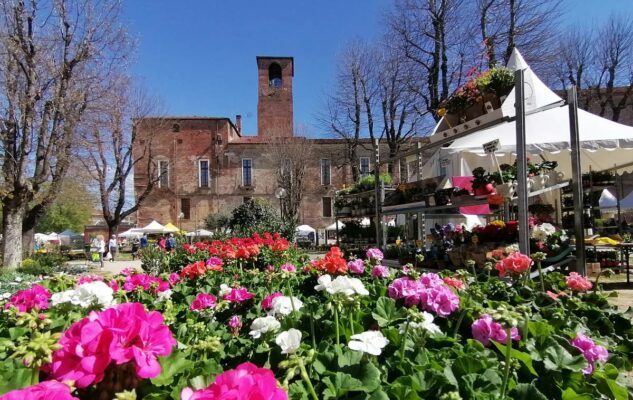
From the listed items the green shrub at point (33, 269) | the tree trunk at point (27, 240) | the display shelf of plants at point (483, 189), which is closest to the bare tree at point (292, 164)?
the tree trunk at point (27, 240)

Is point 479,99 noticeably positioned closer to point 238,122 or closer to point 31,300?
point 31,300

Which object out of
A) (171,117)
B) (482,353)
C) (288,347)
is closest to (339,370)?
(288,347)

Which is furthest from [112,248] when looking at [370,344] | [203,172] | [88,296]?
[370,344]

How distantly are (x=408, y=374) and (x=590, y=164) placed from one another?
24.2ft

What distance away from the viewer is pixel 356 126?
26297 mm

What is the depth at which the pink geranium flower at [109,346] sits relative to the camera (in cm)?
79

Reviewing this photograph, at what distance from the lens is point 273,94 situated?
42438 millimetres

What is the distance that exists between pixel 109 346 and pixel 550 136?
5.73m

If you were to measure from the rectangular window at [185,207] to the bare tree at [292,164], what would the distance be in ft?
34.2

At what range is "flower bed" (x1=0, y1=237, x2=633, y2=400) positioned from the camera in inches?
32.1

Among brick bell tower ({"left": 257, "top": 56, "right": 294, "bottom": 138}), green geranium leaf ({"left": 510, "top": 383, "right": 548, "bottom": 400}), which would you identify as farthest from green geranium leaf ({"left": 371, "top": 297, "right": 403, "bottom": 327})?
brick bell tower ({"left": 257, "top": 56, "right": 294, "bottom": 138})

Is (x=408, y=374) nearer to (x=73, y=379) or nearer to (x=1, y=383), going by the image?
(x=73, y=379)

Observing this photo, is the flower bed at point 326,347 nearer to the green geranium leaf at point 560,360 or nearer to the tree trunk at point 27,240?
the green geranium leaf at point 560,360

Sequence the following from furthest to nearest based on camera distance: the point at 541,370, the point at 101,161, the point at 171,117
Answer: the point at 171,117, the point at 101,161, the point at 541,370
